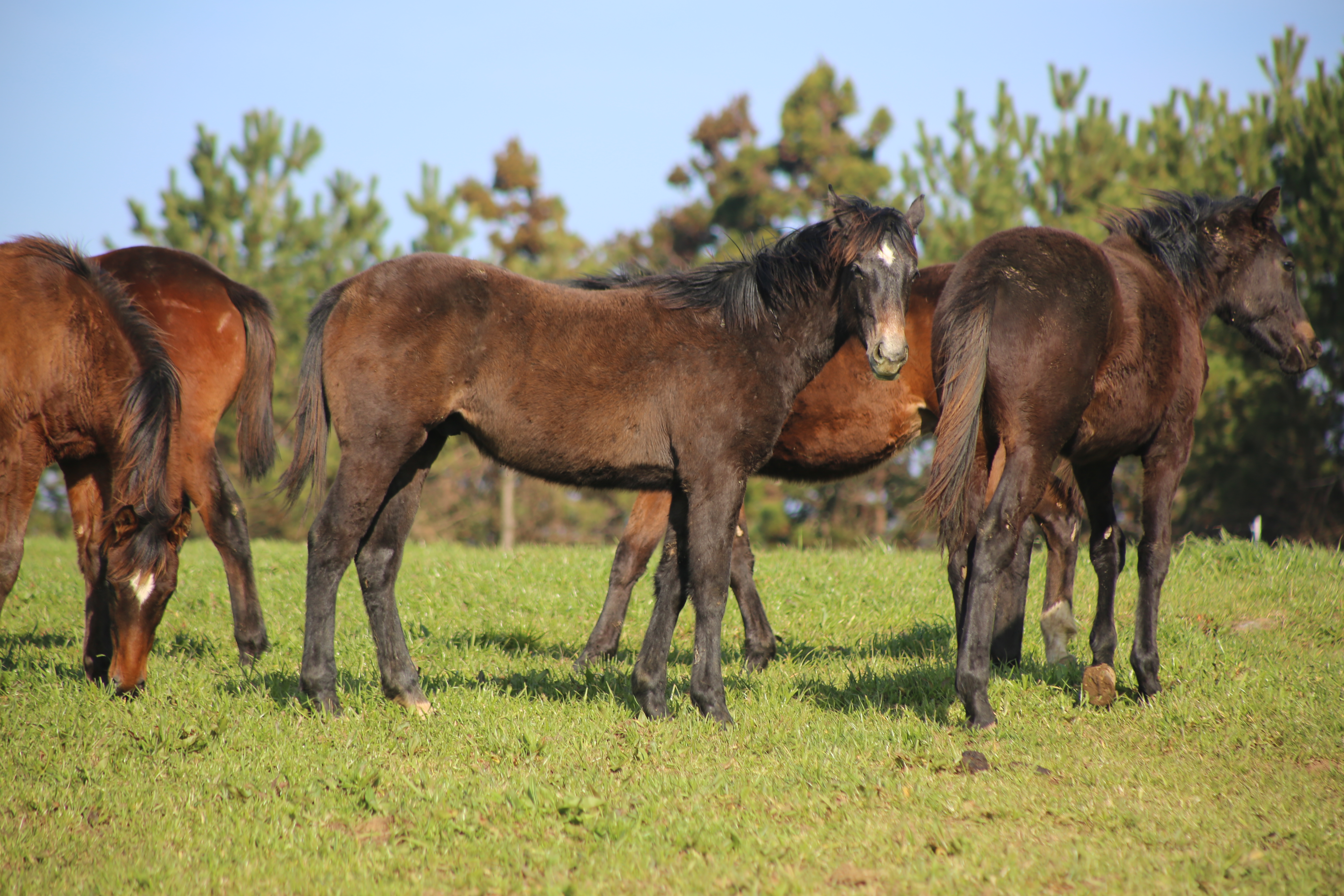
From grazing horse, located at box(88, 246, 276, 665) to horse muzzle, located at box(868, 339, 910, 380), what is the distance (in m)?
4.37

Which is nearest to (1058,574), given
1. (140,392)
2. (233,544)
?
(233,544)

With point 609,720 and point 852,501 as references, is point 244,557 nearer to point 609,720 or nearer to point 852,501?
point 609,720

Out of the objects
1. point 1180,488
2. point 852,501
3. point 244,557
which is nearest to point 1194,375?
point 244,557

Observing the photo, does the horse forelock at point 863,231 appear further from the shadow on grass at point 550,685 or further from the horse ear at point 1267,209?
the shadow on grass at point 550,685

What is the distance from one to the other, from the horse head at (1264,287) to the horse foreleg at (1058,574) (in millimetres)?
1593

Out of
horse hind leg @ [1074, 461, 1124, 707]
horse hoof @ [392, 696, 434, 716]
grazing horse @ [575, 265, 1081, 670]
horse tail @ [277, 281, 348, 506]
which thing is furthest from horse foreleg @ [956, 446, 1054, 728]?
horse tail @ [277, 281, 348, 506]

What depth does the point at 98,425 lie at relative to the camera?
5840 millimetres

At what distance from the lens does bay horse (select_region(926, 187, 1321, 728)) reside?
4.84m

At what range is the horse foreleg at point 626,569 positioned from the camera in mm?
6852

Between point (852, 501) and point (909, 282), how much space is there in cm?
1936

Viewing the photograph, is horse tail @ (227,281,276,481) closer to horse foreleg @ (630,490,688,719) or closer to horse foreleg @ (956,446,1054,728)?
horse foreleg @ (630,490,688,719)

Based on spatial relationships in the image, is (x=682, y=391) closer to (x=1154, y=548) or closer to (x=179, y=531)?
(x=1154, y=548)

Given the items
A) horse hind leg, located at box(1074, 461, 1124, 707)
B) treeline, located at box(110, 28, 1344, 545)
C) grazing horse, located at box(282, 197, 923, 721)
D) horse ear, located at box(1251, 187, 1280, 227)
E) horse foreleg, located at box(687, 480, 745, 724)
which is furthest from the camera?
treeline, located at box(110, 28, 1344, 545)

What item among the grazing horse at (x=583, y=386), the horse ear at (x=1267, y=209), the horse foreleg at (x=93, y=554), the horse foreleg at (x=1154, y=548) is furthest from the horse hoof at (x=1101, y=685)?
the horse foreleg at (x=93, y=554)
